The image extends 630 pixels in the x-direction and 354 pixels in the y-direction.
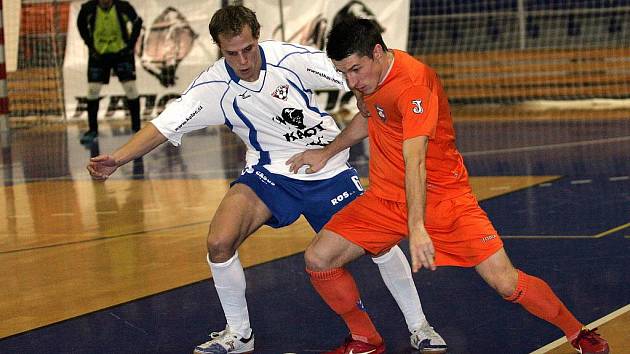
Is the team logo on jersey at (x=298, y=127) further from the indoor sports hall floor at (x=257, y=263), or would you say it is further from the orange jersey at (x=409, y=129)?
the indoor sports hall floor at (x=257, y=263)

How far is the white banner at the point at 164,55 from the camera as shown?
20766 mm

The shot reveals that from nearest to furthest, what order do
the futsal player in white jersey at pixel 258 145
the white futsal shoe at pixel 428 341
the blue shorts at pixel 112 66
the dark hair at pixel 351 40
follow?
the dark hair at pixel 351 40, the white futsal shoe at pixel 428 341, the futsal player in white jersey at pixel 258 145, the blue shorts at pixel 112 66

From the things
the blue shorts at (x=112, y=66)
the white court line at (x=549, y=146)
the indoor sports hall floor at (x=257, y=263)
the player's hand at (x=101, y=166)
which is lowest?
the blue shorts at (x=112, y=66)

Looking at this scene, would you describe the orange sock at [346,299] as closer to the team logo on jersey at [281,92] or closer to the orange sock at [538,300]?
the orange sock at [538,300]

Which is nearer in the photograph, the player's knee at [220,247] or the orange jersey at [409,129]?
the orange jersey at [409,129]

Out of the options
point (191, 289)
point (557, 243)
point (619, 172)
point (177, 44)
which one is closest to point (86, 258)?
point (191, 289)

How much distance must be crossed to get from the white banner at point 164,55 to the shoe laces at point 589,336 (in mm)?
15744

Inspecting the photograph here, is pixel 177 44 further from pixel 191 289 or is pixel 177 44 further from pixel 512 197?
pixel 191 289

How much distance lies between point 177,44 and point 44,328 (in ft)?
48.1

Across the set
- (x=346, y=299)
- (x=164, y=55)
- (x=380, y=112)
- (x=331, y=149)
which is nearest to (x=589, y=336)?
(x=346, y=299)

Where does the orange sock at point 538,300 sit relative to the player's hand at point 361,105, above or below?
below

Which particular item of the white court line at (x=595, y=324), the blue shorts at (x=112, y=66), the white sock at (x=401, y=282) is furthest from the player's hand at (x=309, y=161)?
the blue shorts at (x=112, y=66)

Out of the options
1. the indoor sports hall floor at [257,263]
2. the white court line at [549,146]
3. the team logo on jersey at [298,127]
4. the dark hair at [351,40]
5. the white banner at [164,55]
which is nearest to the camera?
the dark hair at [351,40]

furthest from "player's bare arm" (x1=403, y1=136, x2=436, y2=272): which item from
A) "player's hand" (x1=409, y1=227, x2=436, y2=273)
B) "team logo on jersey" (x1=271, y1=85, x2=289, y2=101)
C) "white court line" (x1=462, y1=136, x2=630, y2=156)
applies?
"white court line" (x1=462, y1=136, x2=630, y2=156)
